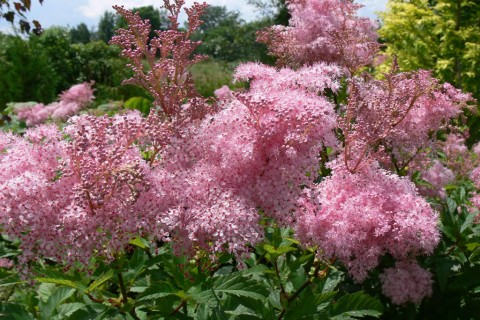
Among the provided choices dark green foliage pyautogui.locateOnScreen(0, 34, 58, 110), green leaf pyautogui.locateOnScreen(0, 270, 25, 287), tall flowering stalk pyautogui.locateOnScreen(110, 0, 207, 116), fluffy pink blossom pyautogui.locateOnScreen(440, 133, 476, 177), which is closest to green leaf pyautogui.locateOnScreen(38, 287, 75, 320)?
green leaf pyautogui.locateOnScreen(0, 270, 25, 287)

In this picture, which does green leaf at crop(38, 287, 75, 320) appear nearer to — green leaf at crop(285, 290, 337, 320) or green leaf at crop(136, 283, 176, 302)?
green leaf at crop(136, 283, 176, 302)

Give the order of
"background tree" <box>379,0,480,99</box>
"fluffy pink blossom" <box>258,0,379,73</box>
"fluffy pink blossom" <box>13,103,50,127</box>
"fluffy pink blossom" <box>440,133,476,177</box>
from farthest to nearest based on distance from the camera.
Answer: "background tree" <box>379,0,480,99</box>, "fluffy pink blossom" <box>13,103,50,127</box>, "fluffy pink blossom" <box>440,133,476,177</box>, "fluffy pink blossom" <box>258,0,379,73</box>

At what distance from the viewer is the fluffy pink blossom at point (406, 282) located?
1.98 meters

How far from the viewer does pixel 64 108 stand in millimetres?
6164

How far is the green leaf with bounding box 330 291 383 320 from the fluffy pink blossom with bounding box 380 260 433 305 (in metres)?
0.19

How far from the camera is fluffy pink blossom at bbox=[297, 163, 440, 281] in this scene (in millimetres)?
1692

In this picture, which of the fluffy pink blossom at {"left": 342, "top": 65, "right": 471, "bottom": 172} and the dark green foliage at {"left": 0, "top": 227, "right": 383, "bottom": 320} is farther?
the fluffy pink blossom at {"left": 342, "top": 65, "right": 471, "bottom": 172}

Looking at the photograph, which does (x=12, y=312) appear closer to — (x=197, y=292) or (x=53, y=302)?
(x=53, y=302)

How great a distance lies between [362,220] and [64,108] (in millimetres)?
5212

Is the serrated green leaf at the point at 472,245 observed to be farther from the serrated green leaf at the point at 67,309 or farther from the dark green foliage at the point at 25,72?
the dark green foliage at the point at 25,72

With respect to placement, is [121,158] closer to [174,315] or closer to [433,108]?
[174,315]

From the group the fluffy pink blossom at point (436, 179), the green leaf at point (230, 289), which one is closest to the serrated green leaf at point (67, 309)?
the green leaf at point (230, 289)

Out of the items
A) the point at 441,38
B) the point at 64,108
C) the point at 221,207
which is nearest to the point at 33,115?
the point at 64,108

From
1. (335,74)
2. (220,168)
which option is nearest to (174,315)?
(220,168)
